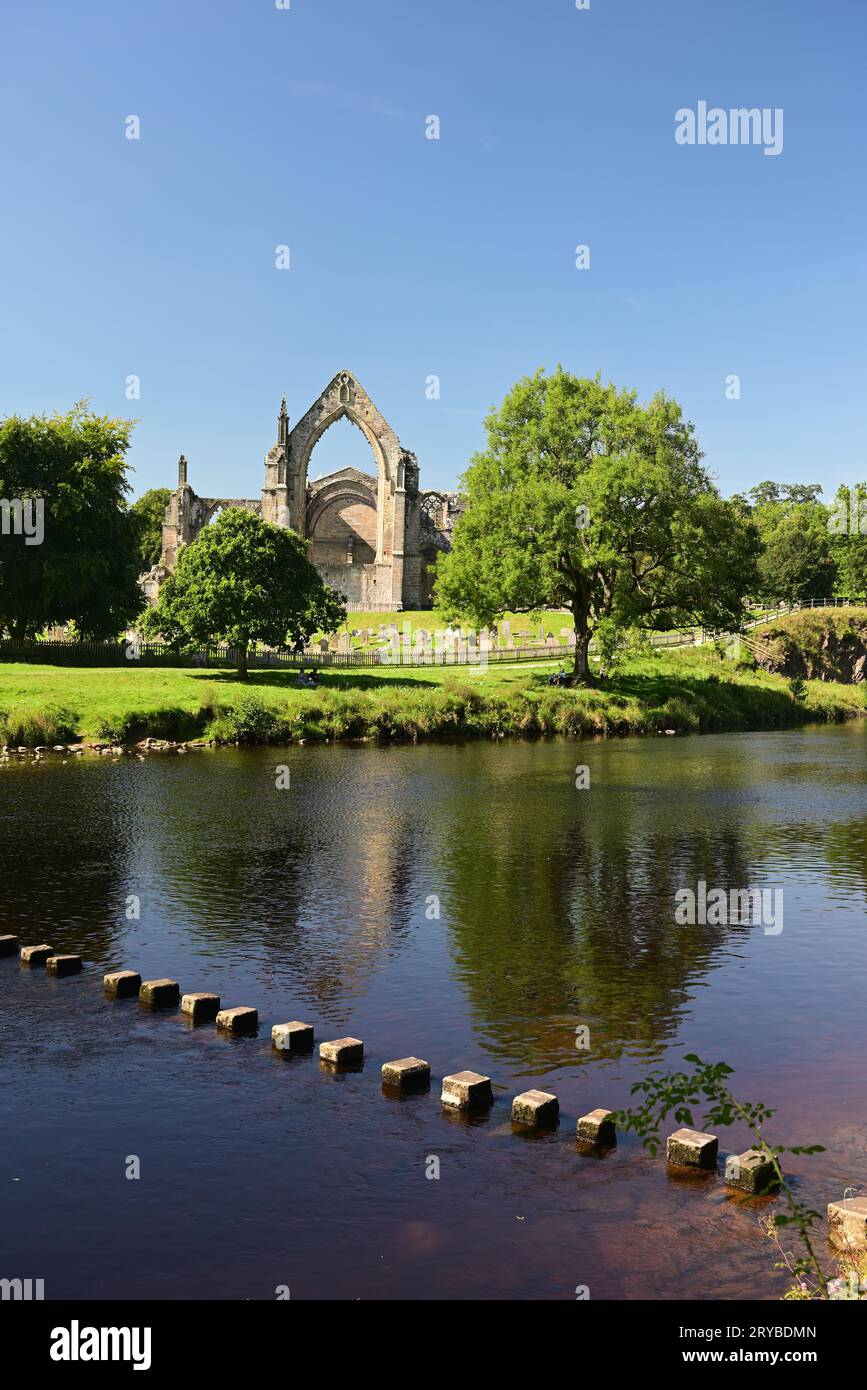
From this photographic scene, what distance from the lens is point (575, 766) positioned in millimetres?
44781

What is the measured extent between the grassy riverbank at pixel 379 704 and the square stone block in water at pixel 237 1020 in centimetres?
3440

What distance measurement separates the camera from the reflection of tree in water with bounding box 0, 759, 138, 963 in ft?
66.8

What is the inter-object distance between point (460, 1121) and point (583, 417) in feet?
179

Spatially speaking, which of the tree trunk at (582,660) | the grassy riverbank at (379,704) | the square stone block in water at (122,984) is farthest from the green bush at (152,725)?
the square stone block in water at (122,984)

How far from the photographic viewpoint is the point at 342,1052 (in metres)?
14.0

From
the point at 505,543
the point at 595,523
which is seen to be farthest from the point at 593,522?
the point at 505,543

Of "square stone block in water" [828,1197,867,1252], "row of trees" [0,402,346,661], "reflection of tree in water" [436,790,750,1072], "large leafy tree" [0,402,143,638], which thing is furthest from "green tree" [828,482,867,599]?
"square stone block in water" [828,1197,867,1252]

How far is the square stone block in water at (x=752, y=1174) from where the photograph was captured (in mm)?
10914

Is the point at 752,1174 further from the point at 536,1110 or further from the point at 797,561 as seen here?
the point at 797,561

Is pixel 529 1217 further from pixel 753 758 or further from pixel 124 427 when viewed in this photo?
pixel 124 427

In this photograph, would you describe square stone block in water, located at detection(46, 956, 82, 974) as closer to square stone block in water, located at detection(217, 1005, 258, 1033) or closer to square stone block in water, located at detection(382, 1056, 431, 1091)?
square stone block in water, located at detection(217, 1005, 258, 1033)

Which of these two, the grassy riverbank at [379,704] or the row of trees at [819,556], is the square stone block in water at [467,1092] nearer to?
the grassy riverbank at [379,704]

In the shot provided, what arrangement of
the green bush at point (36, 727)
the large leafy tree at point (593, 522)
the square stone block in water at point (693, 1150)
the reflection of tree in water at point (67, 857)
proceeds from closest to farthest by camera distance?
1. the square stone block in water at point (693, 1150)
2. the reflection of tree in water at point (67, 857)
3. the green bush at point (36, 727)
4. the large leafy tree at point (593, 522)
